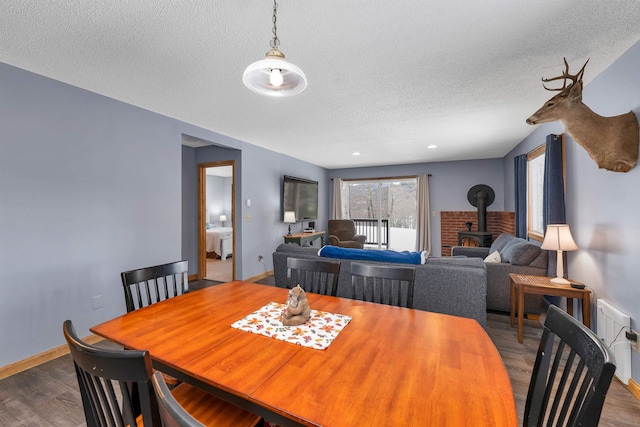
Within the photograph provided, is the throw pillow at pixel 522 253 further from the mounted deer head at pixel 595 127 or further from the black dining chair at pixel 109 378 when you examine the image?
the black dining chair at pixel 109 378

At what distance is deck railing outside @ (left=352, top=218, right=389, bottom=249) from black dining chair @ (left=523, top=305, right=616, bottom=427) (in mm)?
6049

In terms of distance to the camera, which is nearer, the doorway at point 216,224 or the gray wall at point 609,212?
the gray wall at point 609,212

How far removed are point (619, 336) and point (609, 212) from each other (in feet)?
2.97

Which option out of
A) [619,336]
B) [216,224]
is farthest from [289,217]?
[619,336]

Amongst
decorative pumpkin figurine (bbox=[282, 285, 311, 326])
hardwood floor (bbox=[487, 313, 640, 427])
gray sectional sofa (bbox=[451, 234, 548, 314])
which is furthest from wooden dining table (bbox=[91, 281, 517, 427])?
gray sectional sofa (bbox=[451, 234, 548, 314])

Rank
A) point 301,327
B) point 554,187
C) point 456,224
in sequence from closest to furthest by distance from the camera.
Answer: point 301,327 → point 554,187 → point 456,224

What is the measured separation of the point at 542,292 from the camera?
7.95 ft

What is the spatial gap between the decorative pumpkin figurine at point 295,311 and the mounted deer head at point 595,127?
211 centimetres

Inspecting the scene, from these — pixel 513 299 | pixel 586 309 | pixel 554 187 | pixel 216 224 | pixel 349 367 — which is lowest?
pixel 513 299

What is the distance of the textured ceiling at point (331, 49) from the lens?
1.50 metres

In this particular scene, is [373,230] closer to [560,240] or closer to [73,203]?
[560,240]

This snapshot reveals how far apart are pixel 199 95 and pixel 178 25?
1055 millimetres

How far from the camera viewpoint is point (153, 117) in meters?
3.11

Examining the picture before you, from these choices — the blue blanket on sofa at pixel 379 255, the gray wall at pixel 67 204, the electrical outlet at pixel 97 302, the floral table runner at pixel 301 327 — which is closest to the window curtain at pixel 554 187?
the blue blanket on sofa at pixel 379 255
